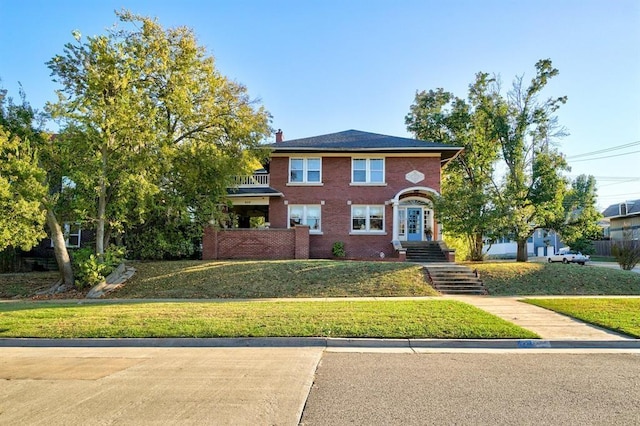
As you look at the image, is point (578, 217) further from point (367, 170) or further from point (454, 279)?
point (367, 170)

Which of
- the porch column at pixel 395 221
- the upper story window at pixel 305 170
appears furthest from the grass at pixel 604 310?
the upper story window at pixel 305 170

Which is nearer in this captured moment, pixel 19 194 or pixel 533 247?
pixel 19 194

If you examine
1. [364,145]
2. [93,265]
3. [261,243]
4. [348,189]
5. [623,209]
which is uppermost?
[364,145]

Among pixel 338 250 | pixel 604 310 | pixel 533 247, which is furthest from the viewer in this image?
pixel 533 247

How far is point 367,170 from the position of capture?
76.4ft

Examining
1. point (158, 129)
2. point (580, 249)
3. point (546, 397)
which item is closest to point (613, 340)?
point (546, 397)

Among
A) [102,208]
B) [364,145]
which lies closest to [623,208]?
[364,145]

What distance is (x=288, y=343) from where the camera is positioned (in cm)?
794

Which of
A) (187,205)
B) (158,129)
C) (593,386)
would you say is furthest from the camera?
(187,205)

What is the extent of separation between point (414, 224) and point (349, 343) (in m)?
17.1

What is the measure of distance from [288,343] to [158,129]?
11.7 metres

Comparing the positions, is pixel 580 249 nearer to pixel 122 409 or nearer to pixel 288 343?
pixel 288 343

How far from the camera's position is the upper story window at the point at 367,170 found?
76.3 feet

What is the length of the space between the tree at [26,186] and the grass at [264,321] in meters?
3.10
